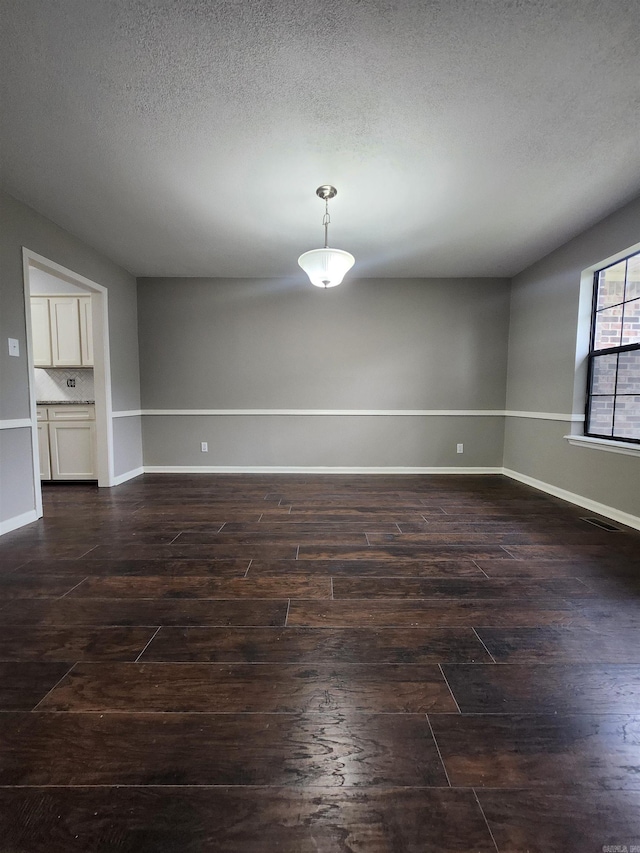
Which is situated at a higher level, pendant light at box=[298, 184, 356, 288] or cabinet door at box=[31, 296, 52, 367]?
pendant light at box=[298, 184, 356, 288]

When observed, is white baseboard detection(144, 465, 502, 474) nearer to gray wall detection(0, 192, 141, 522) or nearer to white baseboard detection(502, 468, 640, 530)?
white baseboard detection(502, 468, 640, 530)

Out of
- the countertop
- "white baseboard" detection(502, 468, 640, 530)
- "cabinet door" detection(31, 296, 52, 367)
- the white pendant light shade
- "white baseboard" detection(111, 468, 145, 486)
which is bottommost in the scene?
"white baseboard" detection(111, 468, 145, 486)

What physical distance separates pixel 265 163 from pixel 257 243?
3.76 feet

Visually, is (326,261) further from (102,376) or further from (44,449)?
(44,449)

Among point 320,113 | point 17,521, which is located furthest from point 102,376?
point 320,113

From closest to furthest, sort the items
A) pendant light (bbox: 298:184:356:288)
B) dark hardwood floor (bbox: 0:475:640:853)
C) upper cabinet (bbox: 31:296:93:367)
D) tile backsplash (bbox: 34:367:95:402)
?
1. dark hardwood floor (bbox: 0:475:640:853)
2. pendant light (bbox: 298:184:356:288)
3. upper cabinet (bbox: 31:296:93:367)
4. tile backsplash (bbox: 34:367:95:402)

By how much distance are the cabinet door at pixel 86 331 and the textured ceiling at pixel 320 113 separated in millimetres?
859

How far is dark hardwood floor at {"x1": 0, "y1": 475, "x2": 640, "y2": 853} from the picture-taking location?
76cm

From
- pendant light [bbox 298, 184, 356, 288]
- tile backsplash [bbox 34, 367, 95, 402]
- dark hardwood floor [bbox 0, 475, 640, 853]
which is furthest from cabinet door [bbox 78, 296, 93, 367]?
pendant light [bbox 298, 184, 356, 288]

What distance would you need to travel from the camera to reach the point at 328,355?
166 inches

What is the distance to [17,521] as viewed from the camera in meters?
2.51

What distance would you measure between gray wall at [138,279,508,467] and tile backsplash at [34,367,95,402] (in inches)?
24.2

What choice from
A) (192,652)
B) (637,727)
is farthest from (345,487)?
(637,727)

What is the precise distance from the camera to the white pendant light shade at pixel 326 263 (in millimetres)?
2373
